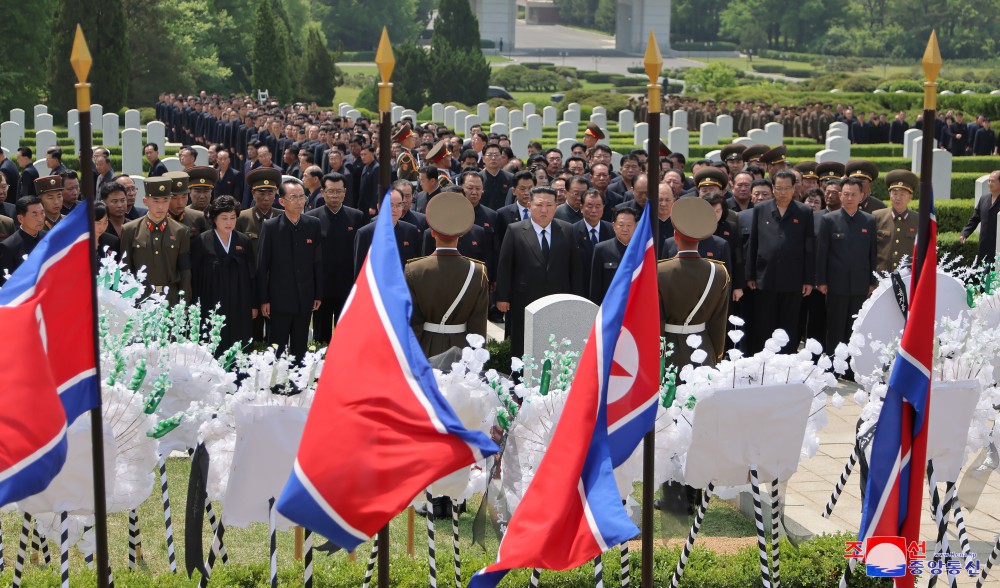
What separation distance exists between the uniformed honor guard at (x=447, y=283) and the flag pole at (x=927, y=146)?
3.63 metres

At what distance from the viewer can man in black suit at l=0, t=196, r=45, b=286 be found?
33.0 ft

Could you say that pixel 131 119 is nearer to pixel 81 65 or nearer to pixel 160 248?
pixel 160 248

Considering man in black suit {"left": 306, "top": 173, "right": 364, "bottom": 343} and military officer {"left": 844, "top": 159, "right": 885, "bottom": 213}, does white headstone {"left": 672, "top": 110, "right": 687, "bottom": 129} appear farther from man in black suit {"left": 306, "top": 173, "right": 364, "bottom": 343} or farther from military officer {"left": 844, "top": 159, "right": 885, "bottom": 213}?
man in black suit {"left": 306, "top": 173, "right": 364, "bottom": 343}

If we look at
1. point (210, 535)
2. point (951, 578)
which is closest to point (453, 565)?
point (210, 535)

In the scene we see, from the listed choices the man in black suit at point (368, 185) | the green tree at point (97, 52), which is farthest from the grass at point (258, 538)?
the green tree at point (97, 52)

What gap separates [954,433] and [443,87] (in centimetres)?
4547

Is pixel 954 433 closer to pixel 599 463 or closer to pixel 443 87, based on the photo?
pixel 599 463

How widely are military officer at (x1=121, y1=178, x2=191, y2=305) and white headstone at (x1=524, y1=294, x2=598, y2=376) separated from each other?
11.2ft

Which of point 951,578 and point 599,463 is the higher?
point 599,463

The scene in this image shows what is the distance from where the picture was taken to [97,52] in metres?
39.7

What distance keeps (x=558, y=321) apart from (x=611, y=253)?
6.54 feet

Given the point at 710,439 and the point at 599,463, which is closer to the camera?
the point at 599,463

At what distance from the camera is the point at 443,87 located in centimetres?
5053

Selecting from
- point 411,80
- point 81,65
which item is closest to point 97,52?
point 411,80
